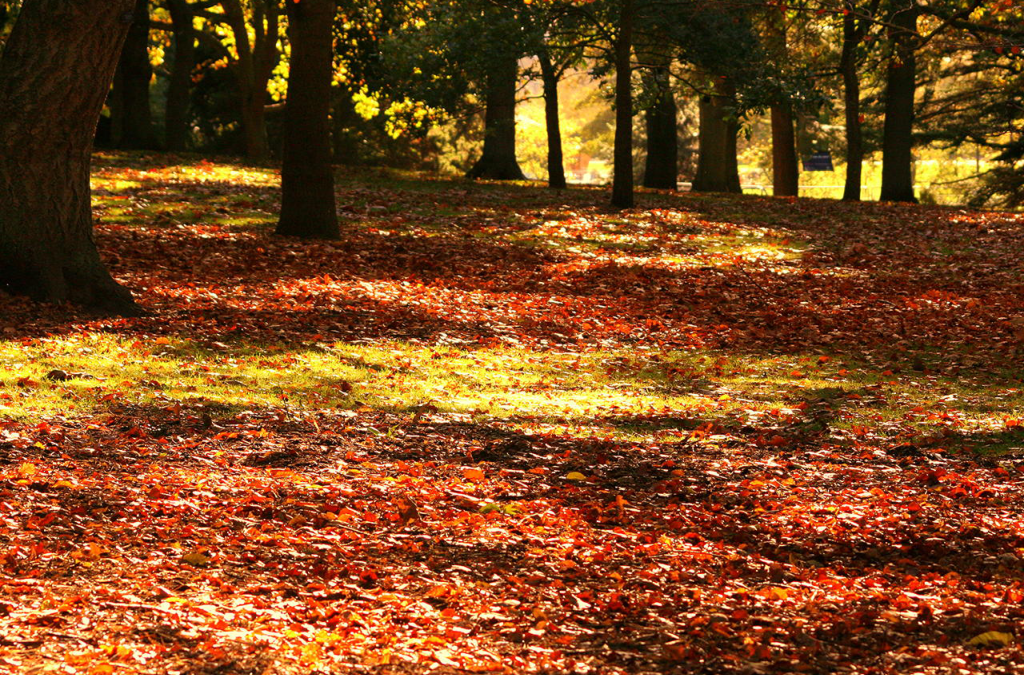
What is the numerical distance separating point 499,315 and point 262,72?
16.8 m

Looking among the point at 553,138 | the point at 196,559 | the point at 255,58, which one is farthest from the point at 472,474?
the point at 255,58

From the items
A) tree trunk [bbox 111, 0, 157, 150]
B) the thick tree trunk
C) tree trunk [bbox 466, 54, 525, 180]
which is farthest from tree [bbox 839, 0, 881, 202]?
tree trunk [bbox 111, 0, 157, 150]

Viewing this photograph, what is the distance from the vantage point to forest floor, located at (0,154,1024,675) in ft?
15.5

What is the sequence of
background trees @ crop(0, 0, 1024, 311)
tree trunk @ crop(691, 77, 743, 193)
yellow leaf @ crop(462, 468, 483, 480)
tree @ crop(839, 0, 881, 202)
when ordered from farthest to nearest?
1. tree trunk @ crop(691, 77, 743, 193)
2. tree @ crop(839, 0, 881, 202)
3. background trees @ crop(0, 0, 1024, 311)
4. yellow leaf @ crop(462, 468, 483, 480)

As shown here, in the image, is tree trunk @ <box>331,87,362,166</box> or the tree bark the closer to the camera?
the tree bark

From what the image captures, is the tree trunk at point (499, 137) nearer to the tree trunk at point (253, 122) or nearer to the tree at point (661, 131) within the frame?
the tree at point (661, 131)

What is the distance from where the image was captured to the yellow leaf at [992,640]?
4723mm

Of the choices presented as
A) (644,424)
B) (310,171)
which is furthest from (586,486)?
(310,171)

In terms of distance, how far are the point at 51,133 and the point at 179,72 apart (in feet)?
58.1

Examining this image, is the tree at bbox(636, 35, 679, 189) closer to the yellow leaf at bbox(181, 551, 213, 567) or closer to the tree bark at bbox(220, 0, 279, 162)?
the tree bark at bbox(220, 0, 279, 162)

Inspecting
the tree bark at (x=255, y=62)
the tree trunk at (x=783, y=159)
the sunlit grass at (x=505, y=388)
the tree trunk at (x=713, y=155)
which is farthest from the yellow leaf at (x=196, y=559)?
the tree trunk at (x=783, y=159)

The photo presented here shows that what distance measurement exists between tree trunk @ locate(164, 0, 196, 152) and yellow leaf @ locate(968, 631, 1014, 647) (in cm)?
2483

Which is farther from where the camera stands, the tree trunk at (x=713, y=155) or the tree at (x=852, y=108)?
the tree trunk at (x=713, y=155)

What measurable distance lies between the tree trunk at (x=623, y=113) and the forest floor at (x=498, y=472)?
260 inches
